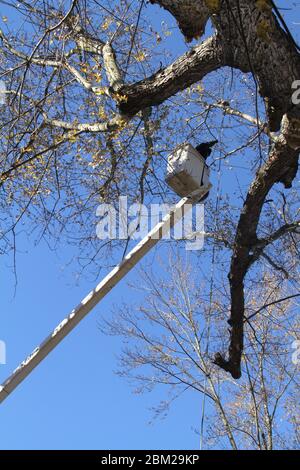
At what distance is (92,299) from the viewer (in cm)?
389

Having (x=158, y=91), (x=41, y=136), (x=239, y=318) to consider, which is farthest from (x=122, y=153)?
(x=239, y=318)

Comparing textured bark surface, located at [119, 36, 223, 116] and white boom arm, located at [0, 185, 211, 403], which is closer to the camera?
white boom arm, located at [0, 185, 211, 403]

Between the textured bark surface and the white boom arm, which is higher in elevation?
the textured bark surface

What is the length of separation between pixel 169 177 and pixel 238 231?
3.28 feet

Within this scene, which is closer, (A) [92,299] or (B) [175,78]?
(A) [92,299]

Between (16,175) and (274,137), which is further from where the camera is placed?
(16,175)

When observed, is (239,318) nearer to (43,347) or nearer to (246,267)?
(246,267)

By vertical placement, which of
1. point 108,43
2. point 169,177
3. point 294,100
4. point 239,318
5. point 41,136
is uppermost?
point 108,43

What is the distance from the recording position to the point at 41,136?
562 centimetres

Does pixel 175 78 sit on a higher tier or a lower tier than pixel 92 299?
higher

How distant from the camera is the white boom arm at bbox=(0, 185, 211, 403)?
3809 millimetres
